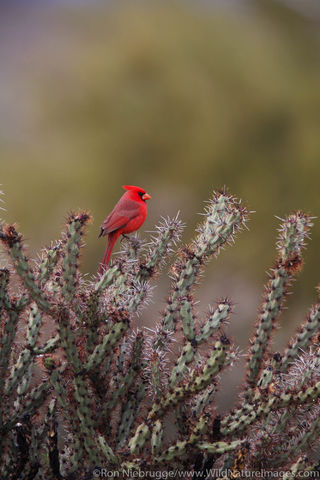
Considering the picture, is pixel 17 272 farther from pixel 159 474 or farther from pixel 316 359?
pixel 316 359

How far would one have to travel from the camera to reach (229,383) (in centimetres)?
624

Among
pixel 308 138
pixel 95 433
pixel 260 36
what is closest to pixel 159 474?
pixel 95 433

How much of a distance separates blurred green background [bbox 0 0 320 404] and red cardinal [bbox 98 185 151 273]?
385 centimetres

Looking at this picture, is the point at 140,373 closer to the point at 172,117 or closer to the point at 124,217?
the point at 124,217

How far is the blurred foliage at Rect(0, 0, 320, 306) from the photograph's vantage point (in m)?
7.61

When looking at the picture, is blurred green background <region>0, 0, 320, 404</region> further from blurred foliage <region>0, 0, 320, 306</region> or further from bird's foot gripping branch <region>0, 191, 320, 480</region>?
bird's foot gripping branch <region>0, 191, 320, 480</region>

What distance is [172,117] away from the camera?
8758 millimetres

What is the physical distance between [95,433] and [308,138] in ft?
23.7

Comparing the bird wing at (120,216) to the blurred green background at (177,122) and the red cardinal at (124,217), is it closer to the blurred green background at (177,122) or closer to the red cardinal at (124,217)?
the red cardinal at (124,217)

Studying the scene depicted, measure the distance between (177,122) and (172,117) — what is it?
0.13 metres

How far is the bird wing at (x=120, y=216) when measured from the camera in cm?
259

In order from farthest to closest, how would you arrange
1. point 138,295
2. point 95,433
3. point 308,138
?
point 308,138 → point 138,295 → point 95,433

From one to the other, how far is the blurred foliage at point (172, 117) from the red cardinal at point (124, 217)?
393 cm

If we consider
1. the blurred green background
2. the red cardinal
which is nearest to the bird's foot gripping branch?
the red cardinal
